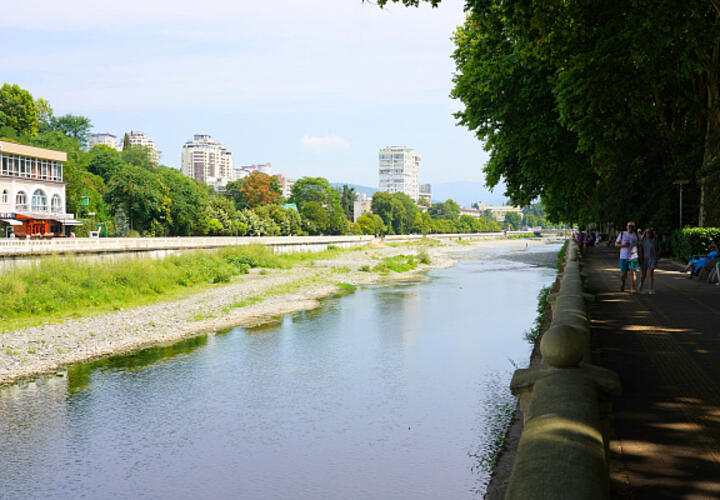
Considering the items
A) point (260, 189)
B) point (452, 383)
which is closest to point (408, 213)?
point (260, 189)

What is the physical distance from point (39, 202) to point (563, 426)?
2604 inches

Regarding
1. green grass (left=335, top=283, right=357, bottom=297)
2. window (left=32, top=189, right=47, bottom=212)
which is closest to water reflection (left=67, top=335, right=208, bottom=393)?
green grass (left=335, top=283, right=357, bottom=297)

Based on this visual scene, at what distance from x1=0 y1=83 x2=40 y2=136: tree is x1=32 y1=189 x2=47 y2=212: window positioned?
1005 inches

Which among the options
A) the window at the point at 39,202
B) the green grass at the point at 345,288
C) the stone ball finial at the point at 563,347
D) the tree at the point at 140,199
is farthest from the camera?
the tree at the point at 140,199

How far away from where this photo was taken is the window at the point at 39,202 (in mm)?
59903

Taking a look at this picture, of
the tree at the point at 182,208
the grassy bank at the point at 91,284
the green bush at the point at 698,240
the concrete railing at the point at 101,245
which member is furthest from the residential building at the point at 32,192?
the green bush at the point at 698,240

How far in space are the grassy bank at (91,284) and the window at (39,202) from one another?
1068 inches

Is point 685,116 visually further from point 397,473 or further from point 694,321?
point 397,473

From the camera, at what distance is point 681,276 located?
68.3ft

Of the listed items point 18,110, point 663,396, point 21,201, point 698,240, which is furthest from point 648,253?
point 18,110

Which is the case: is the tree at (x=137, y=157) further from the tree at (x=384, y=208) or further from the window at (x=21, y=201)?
the tree at (x=384, y=208)

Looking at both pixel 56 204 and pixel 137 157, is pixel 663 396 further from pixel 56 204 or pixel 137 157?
pixel 137 157

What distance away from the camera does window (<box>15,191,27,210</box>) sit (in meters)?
57.1

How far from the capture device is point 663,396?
6.27 m
